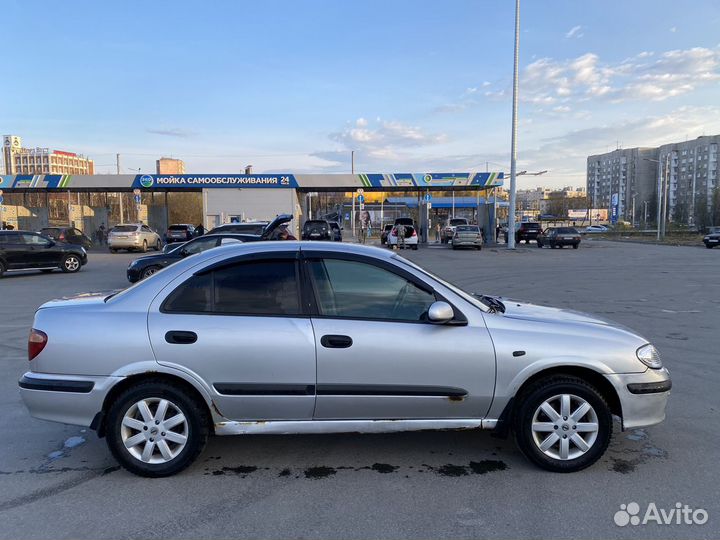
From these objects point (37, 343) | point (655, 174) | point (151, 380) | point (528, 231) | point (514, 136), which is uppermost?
point (655, 174)

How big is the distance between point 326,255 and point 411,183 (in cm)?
3502

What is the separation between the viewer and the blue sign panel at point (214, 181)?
36.8 m

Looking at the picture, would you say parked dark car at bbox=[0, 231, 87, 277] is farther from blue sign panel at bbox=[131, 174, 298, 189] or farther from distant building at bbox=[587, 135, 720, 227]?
distant building at bbox=[587, 135, 720, 227]

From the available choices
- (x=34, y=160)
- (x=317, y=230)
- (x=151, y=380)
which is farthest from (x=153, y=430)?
(x=34, y=160)

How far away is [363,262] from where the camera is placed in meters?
3.96

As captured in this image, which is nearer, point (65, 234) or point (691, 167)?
point (65, 234)

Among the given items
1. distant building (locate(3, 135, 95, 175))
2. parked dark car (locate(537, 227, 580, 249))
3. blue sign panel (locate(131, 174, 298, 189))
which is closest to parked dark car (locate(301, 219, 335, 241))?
blue sign panel (locate(131, 174, 298, 189))

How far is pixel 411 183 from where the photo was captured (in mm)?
38188

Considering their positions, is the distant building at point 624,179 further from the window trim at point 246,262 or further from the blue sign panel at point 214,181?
the window trim at point 246,262

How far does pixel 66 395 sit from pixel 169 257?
422 inches

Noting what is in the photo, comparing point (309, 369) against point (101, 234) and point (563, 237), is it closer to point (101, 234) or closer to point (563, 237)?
point (563, 237)

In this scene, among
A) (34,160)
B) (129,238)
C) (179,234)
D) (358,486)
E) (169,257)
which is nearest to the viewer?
(358,486)

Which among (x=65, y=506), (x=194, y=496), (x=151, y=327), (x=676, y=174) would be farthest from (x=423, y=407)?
(x=676, y=174)

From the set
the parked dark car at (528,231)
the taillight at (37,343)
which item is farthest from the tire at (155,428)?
the parked dark car at (528,231)
